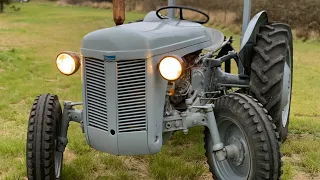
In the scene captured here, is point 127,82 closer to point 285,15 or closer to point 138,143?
point 138,143

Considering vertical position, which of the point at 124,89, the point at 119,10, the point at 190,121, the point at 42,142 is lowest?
the point at 42,142

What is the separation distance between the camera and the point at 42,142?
3104 mm

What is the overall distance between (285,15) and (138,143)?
12.8 metres

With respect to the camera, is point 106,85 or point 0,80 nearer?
point 106,85

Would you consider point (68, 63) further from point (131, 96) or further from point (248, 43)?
point (248, 43)

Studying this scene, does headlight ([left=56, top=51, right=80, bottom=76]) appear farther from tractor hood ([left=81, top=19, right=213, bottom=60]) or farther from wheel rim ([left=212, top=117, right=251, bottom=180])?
wheel rim ([left=212, top=117, right=251, bottom=180])

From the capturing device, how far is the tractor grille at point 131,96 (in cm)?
286

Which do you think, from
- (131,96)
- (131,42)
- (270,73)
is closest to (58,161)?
(131,96)

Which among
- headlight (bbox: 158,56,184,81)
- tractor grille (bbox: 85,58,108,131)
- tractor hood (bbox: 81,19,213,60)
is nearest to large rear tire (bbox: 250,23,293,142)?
tractor hood (bbox: 81,19,213,60)

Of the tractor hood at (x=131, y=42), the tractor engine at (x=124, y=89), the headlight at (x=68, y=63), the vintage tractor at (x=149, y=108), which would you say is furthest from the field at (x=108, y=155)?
the tractor hood at (x=131, y=42)

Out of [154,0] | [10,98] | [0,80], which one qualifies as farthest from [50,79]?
[154,0]

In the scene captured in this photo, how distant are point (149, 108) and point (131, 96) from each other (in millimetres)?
142

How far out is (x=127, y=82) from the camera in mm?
2867

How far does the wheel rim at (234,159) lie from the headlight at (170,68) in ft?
1.87
